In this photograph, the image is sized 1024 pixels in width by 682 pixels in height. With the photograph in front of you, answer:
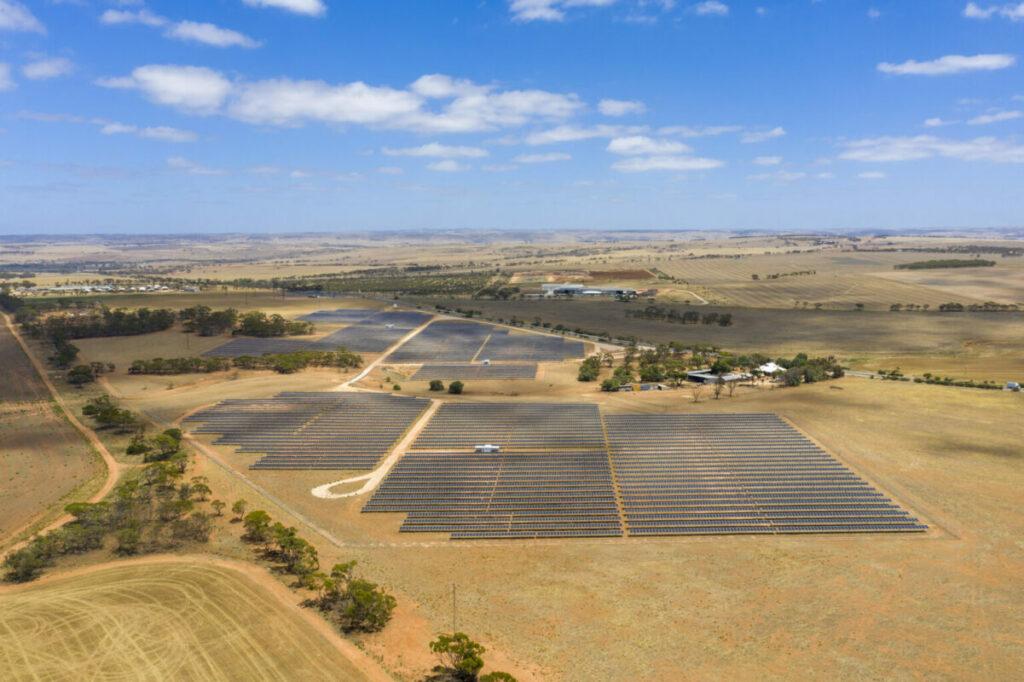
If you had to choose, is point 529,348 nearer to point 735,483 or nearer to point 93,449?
point 735,483

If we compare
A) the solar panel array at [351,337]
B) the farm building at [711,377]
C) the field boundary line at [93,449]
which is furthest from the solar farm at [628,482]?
the solar panel array at [351,337]

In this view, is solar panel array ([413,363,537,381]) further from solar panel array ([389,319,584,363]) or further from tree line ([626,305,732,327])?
tree line ([626,305,732,327])

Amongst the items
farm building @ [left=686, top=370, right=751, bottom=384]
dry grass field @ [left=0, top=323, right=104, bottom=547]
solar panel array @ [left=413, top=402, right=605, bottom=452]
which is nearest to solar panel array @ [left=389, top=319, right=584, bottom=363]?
farm building @ [left=686, top=370, right=751, bottom=384]

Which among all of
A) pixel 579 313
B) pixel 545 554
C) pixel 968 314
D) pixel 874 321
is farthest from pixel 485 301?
pixel 545 554

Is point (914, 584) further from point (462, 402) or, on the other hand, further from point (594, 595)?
point (462, 402)

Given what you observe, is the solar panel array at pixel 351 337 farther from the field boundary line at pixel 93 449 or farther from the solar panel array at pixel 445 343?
the field boundary line at pixel 93 449
